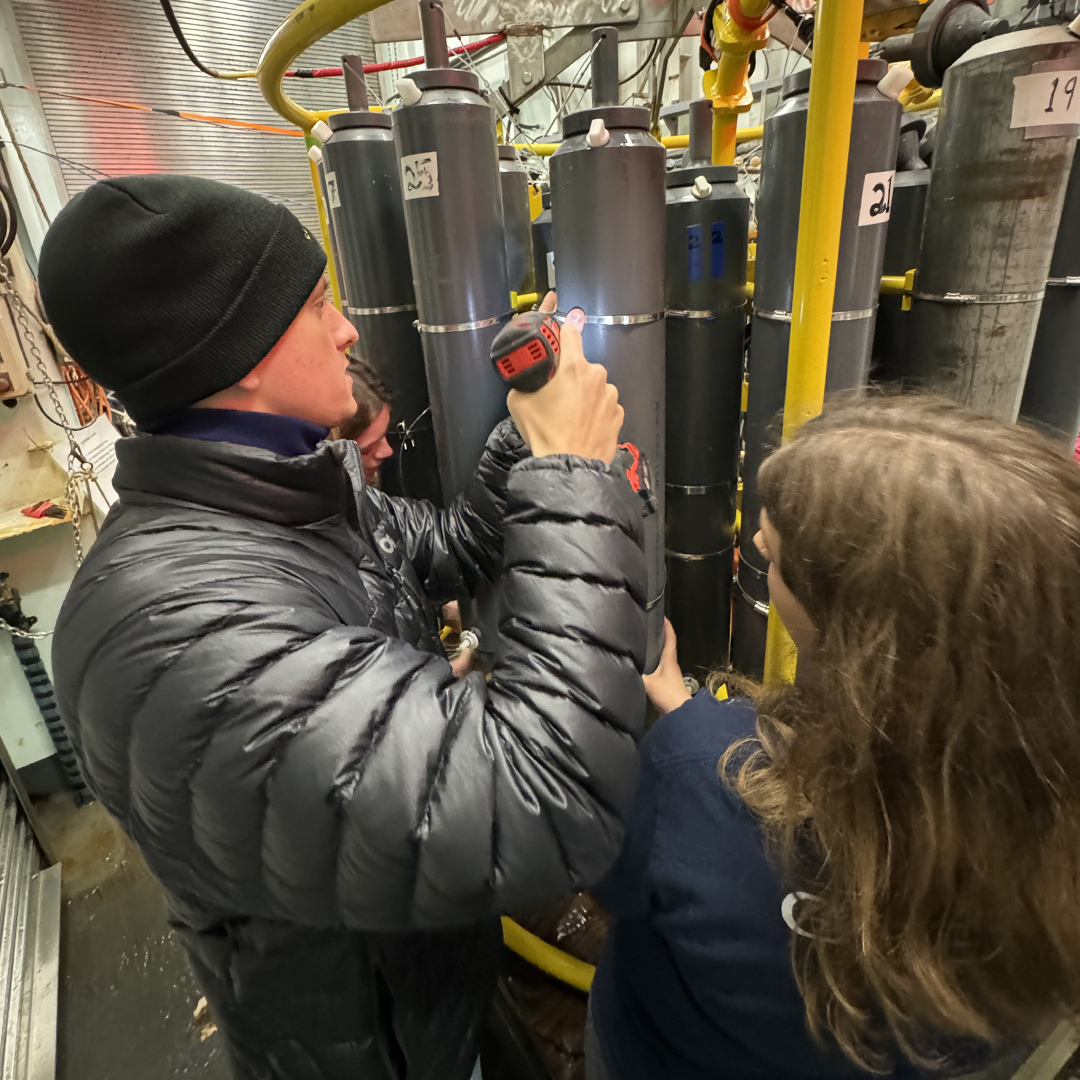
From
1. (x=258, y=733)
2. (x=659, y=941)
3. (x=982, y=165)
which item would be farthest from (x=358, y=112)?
(x=659, y=941)

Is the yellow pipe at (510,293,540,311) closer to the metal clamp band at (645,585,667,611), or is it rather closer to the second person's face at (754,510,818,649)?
the metal clamp band at (645,585,667,611)

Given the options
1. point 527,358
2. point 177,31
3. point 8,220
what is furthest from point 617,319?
point 8,220

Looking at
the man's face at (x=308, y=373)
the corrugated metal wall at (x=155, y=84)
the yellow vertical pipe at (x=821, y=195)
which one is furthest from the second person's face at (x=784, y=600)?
the corrugated metal wall at (x=155, y=84)

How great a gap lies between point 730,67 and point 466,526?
1127 mm

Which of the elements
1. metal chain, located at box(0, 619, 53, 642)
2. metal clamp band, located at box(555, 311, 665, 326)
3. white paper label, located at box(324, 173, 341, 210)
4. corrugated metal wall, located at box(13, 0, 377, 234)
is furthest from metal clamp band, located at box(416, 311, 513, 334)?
corrugated metal wall, located at box(13, 0, 377, 234)

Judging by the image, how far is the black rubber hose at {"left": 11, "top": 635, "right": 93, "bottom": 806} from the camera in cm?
227

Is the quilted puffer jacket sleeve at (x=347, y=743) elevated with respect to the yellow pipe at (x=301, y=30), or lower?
lower

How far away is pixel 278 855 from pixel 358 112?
1214 mm

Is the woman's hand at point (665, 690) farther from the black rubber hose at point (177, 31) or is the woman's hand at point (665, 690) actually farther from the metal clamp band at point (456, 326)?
the black rubber hose at point (177, 31)

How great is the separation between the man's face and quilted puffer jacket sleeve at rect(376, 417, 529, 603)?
358 mm

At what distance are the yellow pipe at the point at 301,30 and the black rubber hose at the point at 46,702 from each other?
200 centimetres

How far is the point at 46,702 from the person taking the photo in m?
2.32

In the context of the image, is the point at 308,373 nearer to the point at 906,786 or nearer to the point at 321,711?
the point at 321,711

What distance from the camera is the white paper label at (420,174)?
1019 millimetres
